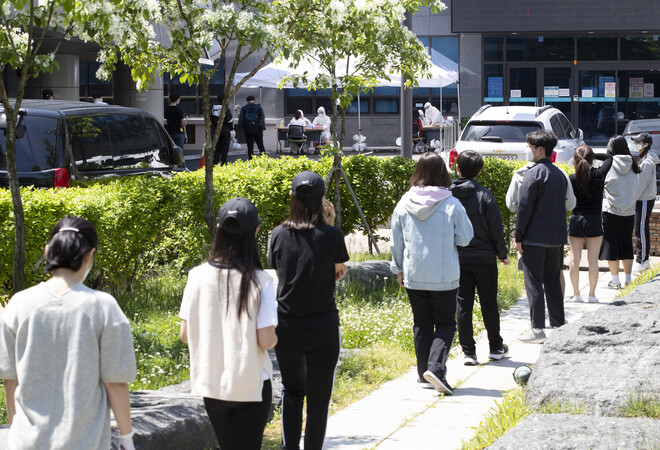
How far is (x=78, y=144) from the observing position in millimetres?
10195

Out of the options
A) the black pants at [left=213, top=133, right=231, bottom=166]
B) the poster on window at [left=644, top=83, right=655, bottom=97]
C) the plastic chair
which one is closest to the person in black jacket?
the black pants at [left=213, top=133, right=231, bottom=166]

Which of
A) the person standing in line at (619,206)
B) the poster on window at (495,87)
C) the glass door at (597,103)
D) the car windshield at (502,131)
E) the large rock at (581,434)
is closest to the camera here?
the large rock at (581,434)

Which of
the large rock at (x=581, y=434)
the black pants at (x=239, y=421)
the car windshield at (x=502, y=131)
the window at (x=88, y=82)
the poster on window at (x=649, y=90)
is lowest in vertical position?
the large rock at (x=581, y=434)

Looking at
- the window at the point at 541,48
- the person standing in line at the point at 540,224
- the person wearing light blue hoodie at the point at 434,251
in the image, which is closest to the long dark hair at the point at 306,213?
the person wearing light blue hoodie at the point at 434,251

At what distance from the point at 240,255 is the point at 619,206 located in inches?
292

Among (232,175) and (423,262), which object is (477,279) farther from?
(232,175)

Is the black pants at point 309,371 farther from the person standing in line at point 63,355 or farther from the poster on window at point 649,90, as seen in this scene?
the poster on window at point 649,90

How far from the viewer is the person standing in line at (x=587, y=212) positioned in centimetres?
980

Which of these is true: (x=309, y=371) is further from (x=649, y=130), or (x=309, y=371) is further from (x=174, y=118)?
(x=649, y=130)

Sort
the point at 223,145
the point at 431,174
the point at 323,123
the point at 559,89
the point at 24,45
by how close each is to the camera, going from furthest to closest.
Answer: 1. the point at 559,89
2. the point at 323,123
3. the point at 223,145
4. the point at 24,45
5. the point at 431,174

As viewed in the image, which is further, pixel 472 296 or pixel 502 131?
pixel 502 131

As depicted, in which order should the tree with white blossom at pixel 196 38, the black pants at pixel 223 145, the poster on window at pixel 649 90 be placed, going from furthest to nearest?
the poster on window at pixel 649 90
the black pants at pixel 223 145
the tree with white blossom at pixel 196 38

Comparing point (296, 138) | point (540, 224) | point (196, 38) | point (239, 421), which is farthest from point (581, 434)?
point (296, 138)

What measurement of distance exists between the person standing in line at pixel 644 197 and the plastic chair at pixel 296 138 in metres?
17.7
